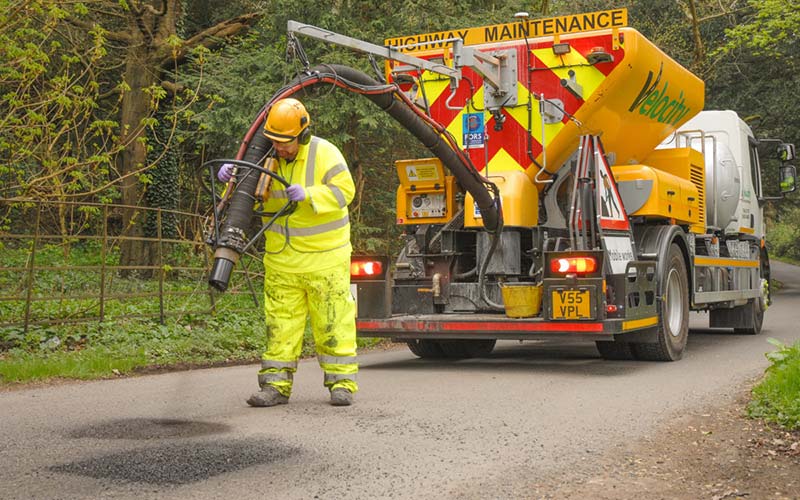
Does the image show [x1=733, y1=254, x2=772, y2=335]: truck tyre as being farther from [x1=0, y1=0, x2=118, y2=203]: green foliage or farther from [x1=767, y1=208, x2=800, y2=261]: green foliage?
[x1=767, y1=208, x2=800, y2=261]: green foliage

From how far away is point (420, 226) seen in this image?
999 cm

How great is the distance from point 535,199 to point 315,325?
3.54 m

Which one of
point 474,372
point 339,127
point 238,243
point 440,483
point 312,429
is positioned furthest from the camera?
point 339,127

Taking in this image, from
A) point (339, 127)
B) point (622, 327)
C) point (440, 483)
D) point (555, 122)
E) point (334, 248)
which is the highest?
point (339, 127)

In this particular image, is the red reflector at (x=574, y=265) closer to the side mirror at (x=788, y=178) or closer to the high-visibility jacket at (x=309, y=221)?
the high-visibility jacket at (x=309, y=221)

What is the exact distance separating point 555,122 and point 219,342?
4290 mm

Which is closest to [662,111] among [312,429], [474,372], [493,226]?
[493,226]

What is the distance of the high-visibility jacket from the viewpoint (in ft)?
21.8

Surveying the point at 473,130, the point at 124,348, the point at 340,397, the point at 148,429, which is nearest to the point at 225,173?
the point at 340,397

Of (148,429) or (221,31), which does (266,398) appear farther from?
(221,31)

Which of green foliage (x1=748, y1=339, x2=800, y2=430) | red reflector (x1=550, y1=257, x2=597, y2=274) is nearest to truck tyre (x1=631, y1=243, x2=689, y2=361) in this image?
red reflector (x1=550, y1=257, x2=597, y2=274)

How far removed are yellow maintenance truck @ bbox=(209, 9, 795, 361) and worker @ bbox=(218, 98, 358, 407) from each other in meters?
1.74

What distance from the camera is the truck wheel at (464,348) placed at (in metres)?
10.5

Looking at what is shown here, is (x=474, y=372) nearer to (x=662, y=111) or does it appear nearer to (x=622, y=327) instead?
(x=622, y=327)
